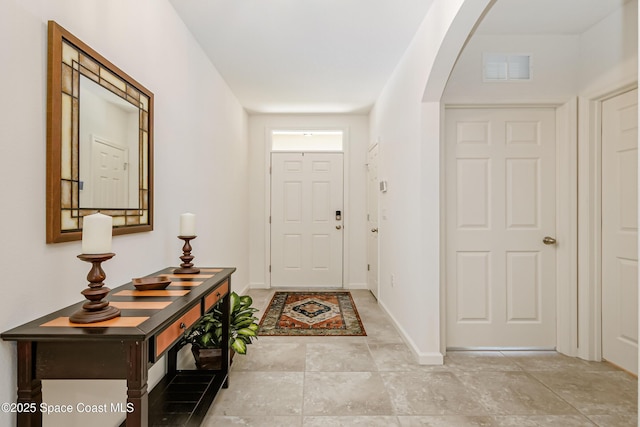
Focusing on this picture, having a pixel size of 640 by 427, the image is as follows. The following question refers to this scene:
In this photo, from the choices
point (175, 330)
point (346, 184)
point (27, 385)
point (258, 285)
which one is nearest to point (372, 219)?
point (346, 184)

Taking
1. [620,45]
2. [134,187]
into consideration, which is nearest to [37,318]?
[134,187]

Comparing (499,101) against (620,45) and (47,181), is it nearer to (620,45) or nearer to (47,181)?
(620,45)

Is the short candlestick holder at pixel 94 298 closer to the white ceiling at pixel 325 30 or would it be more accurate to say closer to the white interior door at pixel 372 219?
the white ceiling at pixel 325 30

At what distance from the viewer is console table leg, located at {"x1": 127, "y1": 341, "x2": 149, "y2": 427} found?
3.19 feet

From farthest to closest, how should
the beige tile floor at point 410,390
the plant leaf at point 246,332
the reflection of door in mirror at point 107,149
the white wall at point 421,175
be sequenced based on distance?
the plant leaf at point 246,332
the white wall at point 421,175
the beige tile floor at point 410,390
the reflection of door in mirror at point 107,149

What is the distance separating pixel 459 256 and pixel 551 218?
76cm

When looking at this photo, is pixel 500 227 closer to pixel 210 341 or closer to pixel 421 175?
pixel 421 175

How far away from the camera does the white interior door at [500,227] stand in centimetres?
259

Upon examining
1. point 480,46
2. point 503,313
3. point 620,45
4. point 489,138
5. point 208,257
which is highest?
point 480,46

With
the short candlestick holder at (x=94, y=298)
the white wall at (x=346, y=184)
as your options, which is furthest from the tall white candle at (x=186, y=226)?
the white wall at (x=346, y=184)

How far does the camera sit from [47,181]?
3.81 ft

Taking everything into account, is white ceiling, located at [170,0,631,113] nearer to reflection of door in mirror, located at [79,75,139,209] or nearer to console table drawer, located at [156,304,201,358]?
reflection of door in mirror, located at [79,75,139,209]

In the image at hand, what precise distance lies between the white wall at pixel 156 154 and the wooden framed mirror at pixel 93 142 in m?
0.04

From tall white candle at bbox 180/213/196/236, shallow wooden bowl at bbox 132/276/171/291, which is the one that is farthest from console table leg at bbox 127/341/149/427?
tall white candle at bbox 180/213/196/236
